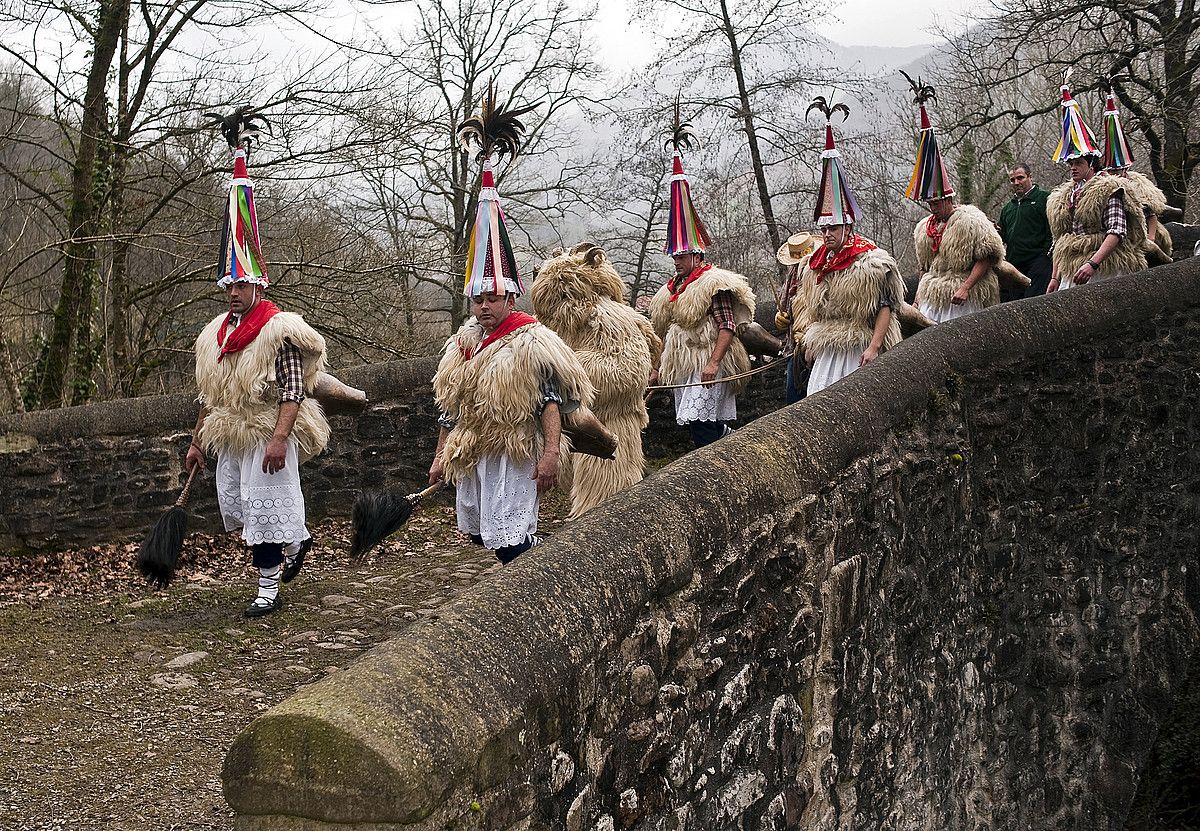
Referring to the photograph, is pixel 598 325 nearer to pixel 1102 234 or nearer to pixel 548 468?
pixel 548 468

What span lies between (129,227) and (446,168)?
8.03 meters

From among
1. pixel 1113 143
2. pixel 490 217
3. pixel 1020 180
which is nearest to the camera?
pixel 490 217

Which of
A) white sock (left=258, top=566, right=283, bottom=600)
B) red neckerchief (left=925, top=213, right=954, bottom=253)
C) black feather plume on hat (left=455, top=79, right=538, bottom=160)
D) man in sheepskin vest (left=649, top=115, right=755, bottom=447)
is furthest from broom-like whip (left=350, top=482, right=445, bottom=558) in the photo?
red neckerchief (left=925, top=213, right=954, bottom=253)

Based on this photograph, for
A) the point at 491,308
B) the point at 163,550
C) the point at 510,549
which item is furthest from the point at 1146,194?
the point at 163,550

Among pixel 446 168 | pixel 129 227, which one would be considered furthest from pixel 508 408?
pixel 446 168

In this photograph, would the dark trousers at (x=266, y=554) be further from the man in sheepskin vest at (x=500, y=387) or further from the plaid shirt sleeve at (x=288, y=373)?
the man in sheepskin vest at (x=500, y=387)

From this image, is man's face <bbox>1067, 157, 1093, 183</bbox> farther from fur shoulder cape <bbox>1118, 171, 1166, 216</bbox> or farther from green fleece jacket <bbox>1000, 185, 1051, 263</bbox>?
green fleece jacket <bbox>1000, 185, 1051, 263</bbox>

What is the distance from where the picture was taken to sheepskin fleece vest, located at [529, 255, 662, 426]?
6863 mm

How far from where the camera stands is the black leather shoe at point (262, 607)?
6.45 metres

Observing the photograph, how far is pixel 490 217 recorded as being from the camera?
17.9ft

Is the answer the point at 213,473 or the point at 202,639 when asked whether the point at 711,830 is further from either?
the point at 213,473

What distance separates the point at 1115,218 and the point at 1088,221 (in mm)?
215

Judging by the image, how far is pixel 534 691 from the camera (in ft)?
8.18

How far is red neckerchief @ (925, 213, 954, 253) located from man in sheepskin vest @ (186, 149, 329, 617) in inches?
186
